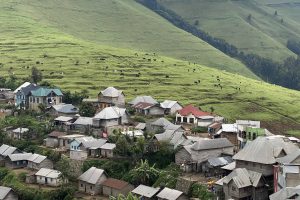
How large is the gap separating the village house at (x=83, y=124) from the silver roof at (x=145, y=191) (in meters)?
25.6

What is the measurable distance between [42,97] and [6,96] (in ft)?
47.0

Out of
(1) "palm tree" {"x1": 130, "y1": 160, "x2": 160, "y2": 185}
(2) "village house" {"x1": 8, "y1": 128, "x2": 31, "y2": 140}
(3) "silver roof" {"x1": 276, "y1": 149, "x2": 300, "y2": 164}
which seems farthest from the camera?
(2) "village house" {"x1": 8, "y1": 128, "x2": 31, "y2": 140}

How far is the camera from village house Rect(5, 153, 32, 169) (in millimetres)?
83875

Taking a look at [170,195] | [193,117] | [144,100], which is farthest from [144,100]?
[170,195]

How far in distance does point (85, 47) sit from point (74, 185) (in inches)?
4062

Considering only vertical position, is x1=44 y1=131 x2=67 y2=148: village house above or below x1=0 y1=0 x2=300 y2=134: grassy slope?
below

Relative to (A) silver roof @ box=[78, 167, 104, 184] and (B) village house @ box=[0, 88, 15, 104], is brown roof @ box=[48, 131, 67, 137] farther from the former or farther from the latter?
(B) village house @ box=[0, 88, 15, 104]

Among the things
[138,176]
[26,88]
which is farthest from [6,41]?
[138,176]

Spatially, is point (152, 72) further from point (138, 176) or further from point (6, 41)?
point (138, 176)

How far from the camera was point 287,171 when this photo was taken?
198 feet

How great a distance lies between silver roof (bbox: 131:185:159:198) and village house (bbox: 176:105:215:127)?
98.7ft

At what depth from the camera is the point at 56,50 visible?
169500 mm

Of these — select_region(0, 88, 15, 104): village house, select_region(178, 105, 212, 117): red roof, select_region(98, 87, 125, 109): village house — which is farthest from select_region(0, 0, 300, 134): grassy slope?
select_region(0, 88, 15, 104): village house

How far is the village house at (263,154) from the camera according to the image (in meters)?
65.8
